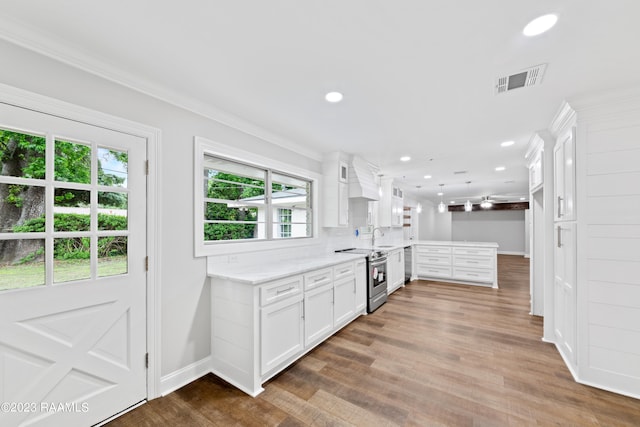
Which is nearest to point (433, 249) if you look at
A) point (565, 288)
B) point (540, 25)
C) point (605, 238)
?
point (565, 288)

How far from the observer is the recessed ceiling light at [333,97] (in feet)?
7.54

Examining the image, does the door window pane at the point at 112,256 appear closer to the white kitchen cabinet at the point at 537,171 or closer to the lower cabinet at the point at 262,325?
the lower cabinet at the point at 262,325

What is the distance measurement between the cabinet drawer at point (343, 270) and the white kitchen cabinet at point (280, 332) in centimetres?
74

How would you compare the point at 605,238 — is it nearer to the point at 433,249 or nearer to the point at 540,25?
the point at 540,25

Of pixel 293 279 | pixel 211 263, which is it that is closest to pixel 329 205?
pixel 293 279

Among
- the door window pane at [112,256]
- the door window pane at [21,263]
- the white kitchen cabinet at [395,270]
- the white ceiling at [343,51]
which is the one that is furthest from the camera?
the white kitchen cabinet at [395,270]

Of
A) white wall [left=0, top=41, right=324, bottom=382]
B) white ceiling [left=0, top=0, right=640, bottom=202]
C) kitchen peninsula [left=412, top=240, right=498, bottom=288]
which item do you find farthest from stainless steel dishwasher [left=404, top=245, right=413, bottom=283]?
white wall [left=0, top=41, right=324, bottom=382]

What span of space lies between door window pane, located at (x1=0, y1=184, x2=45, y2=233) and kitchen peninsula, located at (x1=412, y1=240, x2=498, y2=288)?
6545 millimetres

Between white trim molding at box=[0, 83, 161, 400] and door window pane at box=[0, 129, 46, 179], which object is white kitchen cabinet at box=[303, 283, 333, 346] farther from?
door window pane at box=[0, 129, 46, 179]

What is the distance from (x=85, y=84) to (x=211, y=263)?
1.67 metres

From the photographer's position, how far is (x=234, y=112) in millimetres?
2658

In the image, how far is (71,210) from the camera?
1.75 metres

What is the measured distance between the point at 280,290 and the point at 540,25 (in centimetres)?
259

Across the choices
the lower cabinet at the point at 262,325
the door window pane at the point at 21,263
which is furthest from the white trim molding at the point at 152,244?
the door window pane at the point at 21,263
